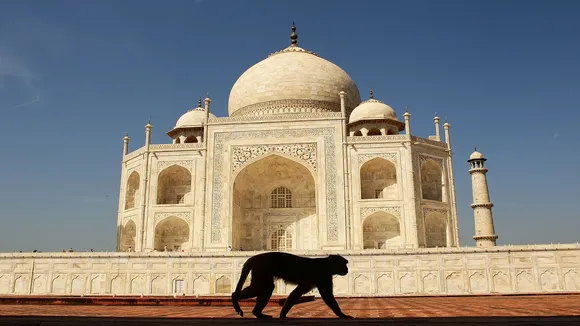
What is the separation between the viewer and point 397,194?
2038cm

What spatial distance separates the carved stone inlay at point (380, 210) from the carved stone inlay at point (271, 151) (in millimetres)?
2730

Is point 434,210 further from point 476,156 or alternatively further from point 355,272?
point 355,272

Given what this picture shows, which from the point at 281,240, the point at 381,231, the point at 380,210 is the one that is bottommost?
the point at 281,240

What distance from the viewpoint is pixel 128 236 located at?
22578 millimetres

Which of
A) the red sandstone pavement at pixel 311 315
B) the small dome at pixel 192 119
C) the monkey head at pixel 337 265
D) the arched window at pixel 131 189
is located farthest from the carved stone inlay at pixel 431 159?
the monkey head at pixel 337 265

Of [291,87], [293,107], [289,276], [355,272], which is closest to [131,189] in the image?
[293,107]

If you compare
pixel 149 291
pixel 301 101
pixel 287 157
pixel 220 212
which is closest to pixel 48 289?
pixel 149 291

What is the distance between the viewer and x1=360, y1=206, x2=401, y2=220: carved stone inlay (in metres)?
19.9

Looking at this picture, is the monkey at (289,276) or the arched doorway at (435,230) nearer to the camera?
the monkey at (289,276)

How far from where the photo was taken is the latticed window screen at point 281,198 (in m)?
22.6

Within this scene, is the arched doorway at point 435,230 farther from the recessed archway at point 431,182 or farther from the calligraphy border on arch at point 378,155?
the calligraphy border on arch at point 378,155

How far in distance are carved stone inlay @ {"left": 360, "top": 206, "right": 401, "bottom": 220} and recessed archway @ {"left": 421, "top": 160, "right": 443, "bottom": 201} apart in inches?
102

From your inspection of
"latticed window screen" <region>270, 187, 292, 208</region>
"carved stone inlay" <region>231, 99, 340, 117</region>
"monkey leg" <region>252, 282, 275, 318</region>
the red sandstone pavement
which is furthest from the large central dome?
"monkey leg" <region>252, 282, 275, 318</region>

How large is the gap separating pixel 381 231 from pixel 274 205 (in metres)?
4.94
